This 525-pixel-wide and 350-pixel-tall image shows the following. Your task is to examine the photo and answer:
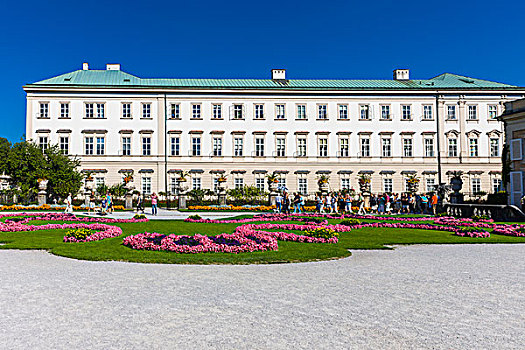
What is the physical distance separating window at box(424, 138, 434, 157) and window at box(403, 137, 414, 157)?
1596mm

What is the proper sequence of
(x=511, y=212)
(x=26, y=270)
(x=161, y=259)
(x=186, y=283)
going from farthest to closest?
(x=511, y=212), (x=161, y=259), (x=26, y=270), (x=186, y=283)

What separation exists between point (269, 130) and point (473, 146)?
2307cm

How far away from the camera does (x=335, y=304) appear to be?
20.1 ft

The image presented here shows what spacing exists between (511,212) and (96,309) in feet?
78.8

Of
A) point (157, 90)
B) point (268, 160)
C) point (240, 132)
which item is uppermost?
point (157, 90)

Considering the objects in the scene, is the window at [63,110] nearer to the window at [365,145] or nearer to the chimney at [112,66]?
the chimney at [112,66]

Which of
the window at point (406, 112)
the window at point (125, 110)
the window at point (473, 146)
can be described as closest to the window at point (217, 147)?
the window at point (125, 110)

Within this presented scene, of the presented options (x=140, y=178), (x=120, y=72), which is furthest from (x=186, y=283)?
(x=120, y=72)

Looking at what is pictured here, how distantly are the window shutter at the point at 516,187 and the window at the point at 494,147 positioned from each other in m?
21.7

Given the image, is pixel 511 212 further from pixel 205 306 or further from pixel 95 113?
pixel 95 113

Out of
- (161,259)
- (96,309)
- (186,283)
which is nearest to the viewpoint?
(96,309)

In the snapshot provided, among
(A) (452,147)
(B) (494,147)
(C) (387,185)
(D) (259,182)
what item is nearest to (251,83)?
(D) (259,182)

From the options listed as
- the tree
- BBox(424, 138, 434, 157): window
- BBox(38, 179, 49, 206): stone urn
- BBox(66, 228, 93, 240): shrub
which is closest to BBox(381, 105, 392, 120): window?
BBox(424, 138, 434, 157): window

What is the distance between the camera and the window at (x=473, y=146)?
50.9 metres
